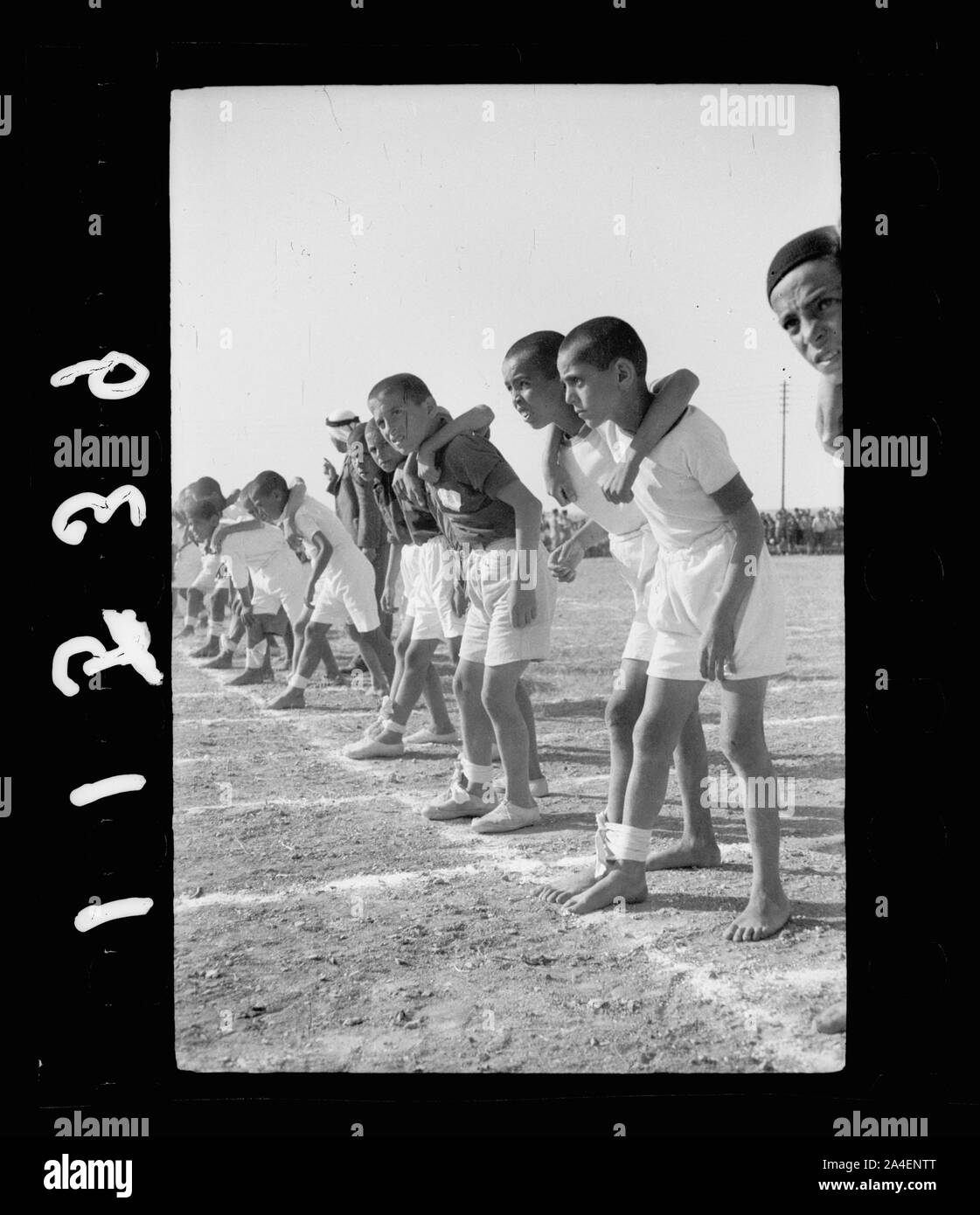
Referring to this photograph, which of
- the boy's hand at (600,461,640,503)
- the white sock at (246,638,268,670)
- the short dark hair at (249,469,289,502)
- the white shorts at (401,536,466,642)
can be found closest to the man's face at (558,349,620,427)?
the boy's hand at (600,461,640,503)

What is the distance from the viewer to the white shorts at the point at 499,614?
2801mm

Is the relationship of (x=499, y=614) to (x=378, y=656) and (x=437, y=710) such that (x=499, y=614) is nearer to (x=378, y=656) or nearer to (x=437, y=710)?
(x=437, y=710)

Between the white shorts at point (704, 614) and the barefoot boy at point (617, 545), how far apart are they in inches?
2.4

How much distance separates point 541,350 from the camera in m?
2.55

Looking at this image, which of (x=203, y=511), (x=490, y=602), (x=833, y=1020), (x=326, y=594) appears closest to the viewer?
(x=833, y=1020)

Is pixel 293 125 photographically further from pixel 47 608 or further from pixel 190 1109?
pixel 190 1109

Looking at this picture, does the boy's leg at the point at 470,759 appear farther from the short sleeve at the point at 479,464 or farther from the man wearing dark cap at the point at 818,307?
the man wearing dark cap at the point at 818,307

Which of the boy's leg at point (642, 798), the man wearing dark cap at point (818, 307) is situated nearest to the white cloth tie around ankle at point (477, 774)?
the boy's leg at point (642, 798)

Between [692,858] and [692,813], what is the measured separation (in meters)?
0.11

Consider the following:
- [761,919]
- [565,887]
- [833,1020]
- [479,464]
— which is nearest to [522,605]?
[479,464]

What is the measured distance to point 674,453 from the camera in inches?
97.5

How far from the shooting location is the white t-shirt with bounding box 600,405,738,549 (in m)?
2.45

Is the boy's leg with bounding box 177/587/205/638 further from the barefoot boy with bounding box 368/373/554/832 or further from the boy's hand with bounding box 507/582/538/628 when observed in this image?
the boy's hand with bounding box 507/582/538/628

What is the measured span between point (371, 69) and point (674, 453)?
1084 millimetres
